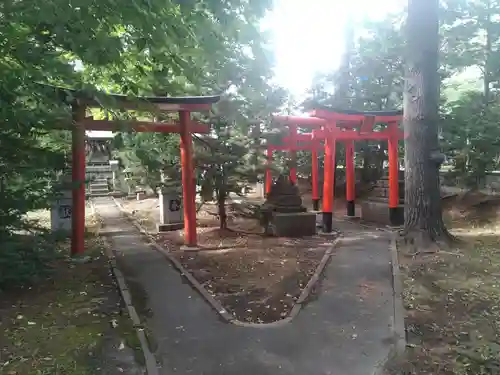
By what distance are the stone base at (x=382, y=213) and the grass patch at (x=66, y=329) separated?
925cm

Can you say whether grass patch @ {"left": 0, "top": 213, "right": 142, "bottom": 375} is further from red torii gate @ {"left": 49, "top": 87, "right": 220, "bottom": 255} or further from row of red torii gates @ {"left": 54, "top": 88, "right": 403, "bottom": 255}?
row of red torii gates @ {"left": 54, "top": 88, "right": 403, "bottom": 255}

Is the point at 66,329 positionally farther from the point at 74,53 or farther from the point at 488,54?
the point at 488,54

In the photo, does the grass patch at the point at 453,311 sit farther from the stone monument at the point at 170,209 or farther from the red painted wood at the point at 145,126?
the stone monument at the point at 170,209

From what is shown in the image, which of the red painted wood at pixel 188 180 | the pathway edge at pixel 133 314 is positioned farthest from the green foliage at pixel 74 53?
the red painted wood at pixel 188 180

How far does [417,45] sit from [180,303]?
636 cm

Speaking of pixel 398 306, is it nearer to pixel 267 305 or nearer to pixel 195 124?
pixel 267 305

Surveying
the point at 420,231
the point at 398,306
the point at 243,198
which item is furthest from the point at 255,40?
the point at 243,198

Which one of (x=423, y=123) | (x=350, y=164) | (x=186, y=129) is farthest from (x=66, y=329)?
(x=350, y=164)

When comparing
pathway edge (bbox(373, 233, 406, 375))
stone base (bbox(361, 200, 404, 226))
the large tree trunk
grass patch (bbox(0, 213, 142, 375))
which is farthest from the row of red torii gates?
pathway edge (bbox(373, 233, 406, 375))

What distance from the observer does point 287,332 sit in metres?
4.94

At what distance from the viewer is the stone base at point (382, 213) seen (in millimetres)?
13727

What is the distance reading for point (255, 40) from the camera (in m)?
5.66

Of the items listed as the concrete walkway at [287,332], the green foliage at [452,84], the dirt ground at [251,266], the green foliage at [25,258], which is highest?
the green foliage at [452,84]

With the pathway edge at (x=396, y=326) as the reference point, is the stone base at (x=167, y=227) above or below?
above
